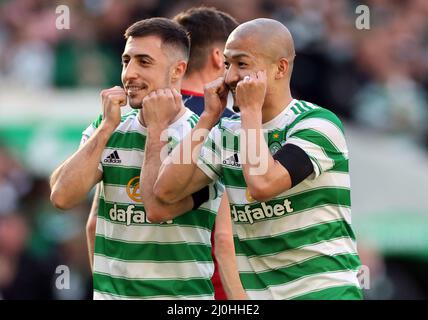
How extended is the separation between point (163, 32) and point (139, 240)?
1166 millimetres

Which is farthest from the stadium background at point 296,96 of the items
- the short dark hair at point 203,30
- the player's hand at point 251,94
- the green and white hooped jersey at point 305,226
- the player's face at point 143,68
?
the player's hand at point 251,94

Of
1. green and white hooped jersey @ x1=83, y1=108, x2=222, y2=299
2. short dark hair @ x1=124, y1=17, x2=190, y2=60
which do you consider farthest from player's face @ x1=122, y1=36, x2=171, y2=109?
green and white hooped jersey @ x1=83, y1=108, x2=222, y2=299

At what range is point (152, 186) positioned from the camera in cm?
587

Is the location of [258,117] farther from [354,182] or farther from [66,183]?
[354,182]

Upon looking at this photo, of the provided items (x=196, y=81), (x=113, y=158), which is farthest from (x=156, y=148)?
(x=196, y=81)

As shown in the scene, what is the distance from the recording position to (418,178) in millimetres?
10992

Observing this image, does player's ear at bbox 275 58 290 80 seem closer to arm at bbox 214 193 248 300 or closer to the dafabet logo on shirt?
the dafabet logo on shirt

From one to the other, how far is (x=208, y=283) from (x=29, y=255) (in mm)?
4704

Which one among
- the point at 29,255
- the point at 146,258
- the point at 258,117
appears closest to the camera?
the point at 258,117

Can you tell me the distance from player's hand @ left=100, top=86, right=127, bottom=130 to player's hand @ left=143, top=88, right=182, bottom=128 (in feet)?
0.49

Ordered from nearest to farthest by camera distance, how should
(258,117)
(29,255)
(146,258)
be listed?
1. (258,117)
2. (146,258)
3. (29,255)

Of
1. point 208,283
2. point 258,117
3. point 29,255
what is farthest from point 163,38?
point 29,255

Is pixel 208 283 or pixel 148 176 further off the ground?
pixel 148 176

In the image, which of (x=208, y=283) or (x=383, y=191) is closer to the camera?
(x=208, y=283)
